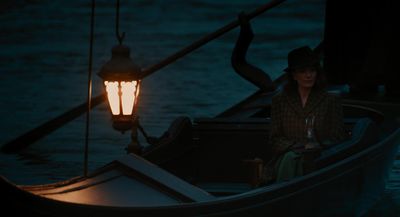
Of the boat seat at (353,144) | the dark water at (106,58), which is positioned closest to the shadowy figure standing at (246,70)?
the dark water at (106,58)

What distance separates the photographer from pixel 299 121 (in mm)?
11453

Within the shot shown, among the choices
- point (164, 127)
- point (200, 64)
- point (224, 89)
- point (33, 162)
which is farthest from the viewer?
point (200, 64)

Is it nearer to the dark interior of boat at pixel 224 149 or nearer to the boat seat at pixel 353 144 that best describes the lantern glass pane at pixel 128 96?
the dark interior of boat at pixel 224 149

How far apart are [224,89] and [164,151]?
32.6 ft

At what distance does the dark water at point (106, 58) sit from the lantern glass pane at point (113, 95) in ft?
11.4

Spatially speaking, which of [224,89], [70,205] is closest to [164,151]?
[70,205]

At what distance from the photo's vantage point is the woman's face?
11250mm

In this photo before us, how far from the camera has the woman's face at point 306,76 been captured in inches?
443

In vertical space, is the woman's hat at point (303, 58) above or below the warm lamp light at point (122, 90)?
above

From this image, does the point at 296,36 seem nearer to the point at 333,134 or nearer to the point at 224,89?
the point at 224,89

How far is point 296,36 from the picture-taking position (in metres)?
26.5

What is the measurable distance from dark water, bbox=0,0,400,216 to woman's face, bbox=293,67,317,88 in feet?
12.2

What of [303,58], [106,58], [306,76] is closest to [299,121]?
[306,76]

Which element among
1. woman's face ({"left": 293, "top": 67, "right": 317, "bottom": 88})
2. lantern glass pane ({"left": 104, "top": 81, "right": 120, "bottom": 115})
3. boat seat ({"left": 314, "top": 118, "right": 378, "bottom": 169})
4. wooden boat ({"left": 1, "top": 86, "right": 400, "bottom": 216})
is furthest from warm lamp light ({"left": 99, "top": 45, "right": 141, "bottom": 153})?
boat seat ({"left": 314, "top": 118, "right": 378, "bottom": 169})
